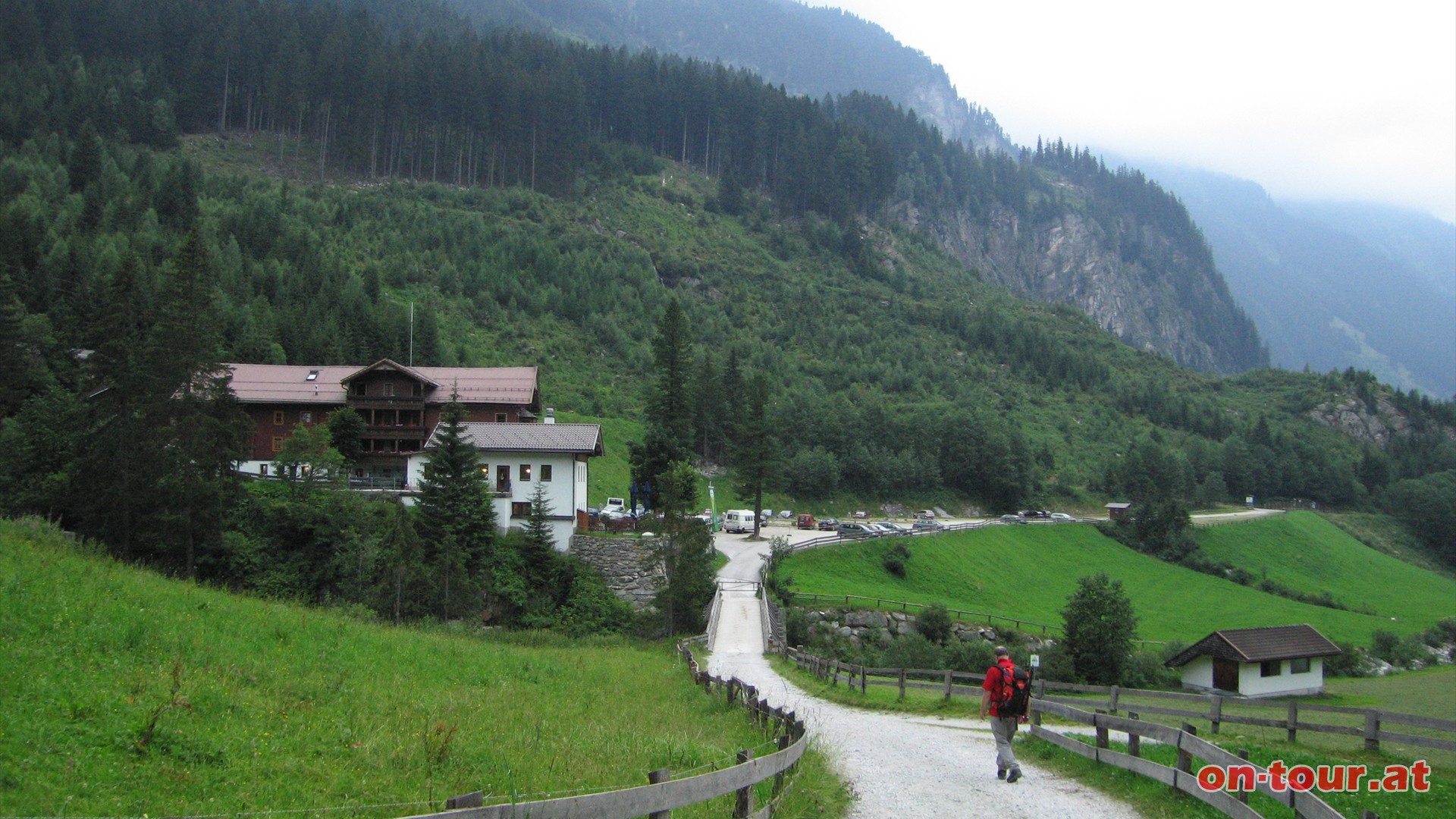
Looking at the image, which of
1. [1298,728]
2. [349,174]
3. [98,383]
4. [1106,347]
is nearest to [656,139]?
[349,174]

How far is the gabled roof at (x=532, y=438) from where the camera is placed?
51031 mm

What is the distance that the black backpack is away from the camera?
13.1 metres

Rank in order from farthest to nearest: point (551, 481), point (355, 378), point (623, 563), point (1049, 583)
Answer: point (1049, 583) → point (355, 378) → point (551, 481) → point (623, 563)

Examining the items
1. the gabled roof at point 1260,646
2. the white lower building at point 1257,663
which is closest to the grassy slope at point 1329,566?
the gabled roof at point 1260,646

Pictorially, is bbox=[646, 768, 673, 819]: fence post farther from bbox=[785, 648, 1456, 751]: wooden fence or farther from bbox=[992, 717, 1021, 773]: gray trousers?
bbox=[785, 648, 1456, 751]: wooden fence

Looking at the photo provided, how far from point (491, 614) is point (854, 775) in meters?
34.0

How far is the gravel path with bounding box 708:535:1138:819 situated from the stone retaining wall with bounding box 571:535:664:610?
24.6m

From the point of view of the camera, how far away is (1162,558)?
86375 mm

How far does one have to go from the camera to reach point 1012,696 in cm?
1318

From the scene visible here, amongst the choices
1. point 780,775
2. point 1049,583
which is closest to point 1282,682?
point 1049,583

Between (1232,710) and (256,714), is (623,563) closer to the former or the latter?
(1232,710)

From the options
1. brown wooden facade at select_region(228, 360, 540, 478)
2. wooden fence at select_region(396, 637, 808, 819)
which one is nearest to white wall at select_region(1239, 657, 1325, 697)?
wooden fence at select_region(396, 637, 808, 819)

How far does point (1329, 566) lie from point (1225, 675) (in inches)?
2191

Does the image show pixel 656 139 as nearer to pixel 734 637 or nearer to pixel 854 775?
pixel 734 637
